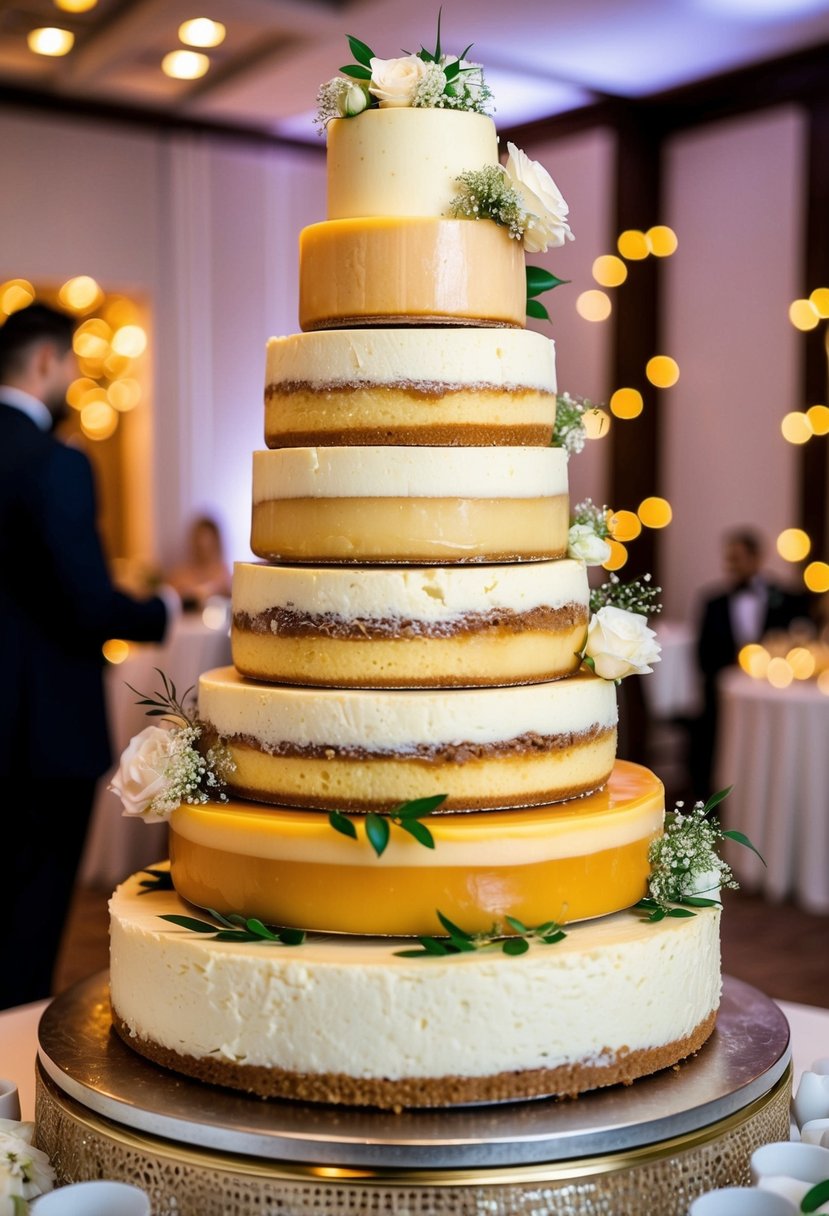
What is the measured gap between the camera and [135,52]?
8.67 metres

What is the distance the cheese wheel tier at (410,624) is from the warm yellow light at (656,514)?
847cm

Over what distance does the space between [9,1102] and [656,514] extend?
8.86 metres

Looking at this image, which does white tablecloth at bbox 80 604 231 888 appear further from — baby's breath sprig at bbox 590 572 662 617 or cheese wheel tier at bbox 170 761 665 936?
cheese wheel tier at bbox 170 761 665 936

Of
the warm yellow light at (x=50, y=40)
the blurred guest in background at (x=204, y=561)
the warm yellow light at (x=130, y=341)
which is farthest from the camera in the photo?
the warm yellow light at (x=130, y=341)

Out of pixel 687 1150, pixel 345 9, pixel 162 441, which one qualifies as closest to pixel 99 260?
pixel 162 441

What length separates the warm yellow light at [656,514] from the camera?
410 inches

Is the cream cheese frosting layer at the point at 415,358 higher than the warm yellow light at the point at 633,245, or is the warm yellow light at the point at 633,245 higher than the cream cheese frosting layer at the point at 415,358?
the warm yellow light at the point at 633,245

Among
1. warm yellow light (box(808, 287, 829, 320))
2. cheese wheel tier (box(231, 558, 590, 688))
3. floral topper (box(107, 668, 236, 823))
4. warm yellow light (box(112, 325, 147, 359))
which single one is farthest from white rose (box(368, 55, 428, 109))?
warm yellow light (box(112, 325, 147, 359))

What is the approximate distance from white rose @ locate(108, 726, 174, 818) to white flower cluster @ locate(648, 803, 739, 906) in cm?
82

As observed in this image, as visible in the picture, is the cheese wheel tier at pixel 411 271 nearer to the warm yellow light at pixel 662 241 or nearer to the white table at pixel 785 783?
the white table at pixel 785 783

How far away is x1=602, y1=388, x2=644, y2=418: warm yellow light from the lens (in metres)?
10.3

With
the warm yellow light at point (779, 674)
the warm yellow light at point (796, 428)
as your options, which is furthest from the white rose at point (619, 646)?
the warm yellow light at point (796, 428)

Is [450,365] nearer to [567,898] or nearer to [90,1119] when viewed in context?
[567,898]

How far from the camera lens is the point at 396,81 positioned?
2.13m
